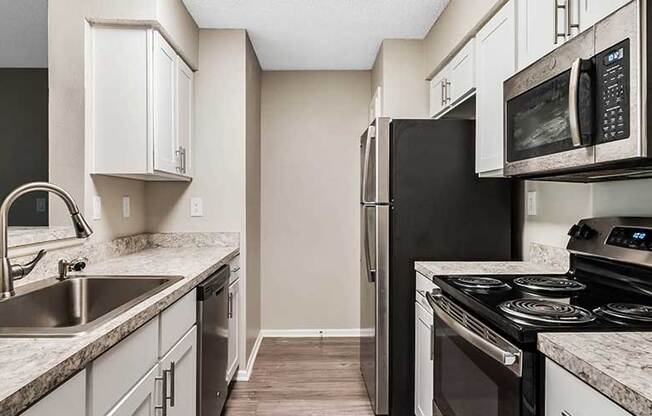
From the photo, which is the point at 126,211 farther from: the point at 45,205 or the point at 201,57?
the point at 201,57

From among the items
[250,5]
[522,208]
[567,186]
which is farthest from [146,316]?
[250,5]

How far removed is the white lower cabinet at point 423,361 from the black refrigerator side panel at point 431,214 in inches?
3.2

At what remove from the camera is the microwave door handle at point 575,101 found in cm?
117

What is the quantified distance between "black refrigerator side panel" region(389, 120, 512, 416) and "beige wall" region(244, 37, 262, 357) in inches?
47.3

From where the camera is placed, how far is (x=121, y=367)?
116 centimetres

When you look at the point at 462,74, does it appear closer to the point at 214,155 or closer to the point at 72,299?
the point at 214,155

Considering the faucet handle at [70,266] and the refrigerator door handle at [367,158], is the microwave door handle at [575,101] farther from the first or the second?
the faucet handle at [70,266]

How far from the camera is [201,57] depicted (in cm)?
303

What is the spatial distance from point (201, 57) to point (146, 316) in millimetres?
2218

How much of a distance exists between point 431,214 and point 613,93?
1.26 m

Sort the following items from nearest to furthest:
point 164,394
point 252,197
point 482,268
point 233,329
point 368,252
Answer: point 164,394 < point 482,268 < point 368,252 < point 233,329 < point 252,197

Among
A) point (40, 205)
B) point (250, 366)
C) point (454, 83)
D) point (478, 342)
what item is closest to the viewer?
point (478, 342)

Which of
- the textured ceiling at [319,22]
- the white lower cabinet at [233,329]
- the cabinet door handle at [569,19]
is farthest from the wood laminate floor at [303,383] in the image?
the textured ceiling at [319,22]

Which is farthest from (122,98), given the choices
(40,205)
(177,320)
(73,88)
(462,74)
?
(462,74)
